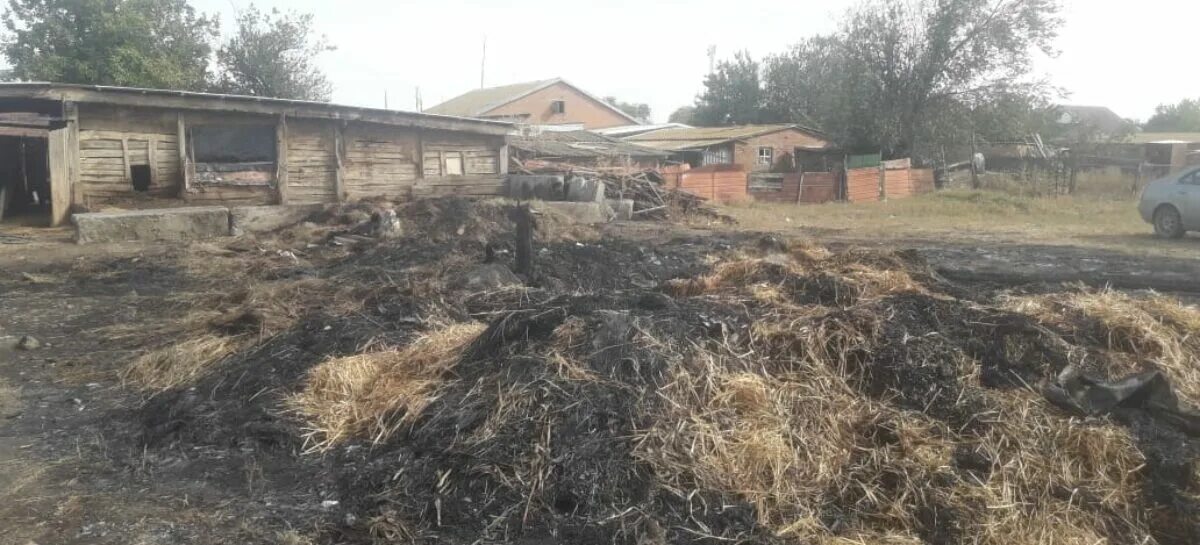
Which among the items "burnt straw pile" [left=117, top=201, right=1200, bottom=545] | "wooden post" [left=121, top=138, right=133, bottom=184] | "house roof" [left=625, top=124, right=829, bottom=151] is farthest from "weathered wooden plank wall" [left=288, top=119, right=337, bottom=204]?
"house roof" [left=625, top=124, right=829, bottom=151]

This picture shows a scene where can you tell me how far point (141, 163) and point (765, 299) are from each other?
13824 millimetres

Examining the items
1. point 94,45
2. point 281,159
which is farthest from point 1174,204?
point 94,45

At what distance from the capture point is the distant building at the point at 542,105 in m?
46.3

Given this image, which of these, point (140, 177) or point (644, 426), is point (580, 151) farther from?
point (644, 426)

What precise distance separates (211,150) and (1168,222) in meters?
17.8

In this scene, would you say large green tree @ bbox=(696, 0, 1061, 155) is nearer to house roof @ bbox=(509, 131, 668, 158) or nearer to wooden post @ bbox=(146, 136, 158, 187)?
house roof @ bbox=(509, 131, 668, 158)

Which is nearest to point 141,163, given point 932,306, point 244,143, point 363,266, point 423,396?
point 244,143

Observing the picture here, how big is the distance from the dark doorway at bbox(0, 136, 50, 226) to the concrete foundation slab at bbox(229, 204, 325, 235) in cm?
481

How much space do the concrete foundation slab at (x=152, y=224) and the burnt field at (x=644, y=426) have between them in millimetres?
7294

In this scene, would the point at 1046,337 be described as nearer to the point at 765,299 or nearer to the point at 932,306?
the point at 932,306

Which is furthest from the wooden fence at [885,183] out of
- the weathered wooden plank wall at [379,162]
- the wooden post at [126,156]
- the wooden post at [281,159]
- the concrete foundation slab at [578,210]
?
the wooden post at [126,156]

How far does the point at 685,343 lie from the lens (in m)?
4.72

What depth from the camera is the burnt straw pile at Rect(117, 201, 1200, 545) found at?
369 centimetres

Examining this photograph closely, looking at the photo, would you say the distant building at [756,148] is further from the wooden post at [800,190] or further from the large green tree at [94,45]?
the large green tree at [94,45]
